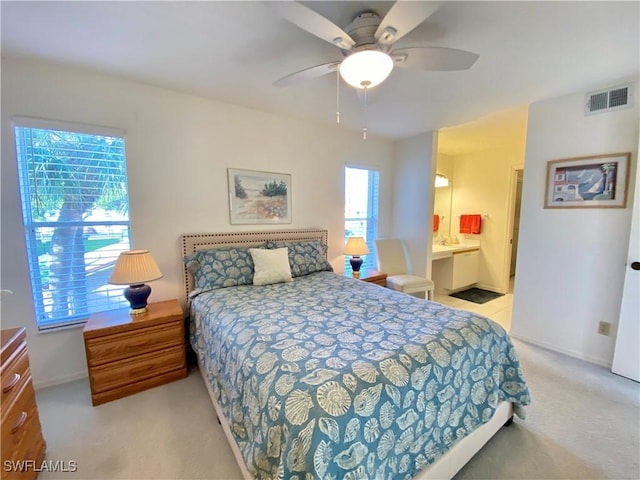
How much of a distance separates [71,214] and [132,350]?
46.8 inches

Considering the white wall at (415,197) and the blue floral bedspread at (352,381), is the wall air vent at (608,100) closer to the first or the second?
the white wall at (415,197)

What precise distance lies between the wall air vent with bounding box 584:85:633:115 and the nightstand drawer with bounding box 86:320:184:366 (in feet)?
13.2

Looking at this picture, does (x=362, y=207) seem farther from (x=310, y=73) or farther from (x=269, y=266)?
(x=310, y=73)

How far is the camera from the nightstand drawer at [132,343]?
6.23ft

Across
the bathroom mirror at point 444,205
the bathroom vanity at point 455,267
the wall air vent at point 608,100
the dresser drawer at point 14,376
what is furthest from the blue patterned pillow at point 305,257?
the bathroom mirror at point 444,205

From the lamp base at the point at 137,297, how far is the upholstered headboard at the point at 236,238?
1.55 feet

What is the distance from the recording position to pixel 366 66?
141cm

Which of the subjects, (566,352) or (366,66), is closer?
(366,66)

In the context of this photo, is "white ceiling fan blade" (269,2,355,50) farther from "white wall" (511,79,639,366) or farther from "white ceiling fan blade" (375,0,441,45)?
"white wall" (511,79,639,366)

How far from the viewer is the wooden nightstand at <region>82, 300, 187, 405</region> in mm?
1915

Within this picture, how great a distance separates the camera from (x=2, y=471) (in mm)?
1095

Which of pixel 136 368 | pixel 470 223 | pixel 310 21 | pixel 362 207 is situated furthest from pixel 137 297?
pixel 470 223

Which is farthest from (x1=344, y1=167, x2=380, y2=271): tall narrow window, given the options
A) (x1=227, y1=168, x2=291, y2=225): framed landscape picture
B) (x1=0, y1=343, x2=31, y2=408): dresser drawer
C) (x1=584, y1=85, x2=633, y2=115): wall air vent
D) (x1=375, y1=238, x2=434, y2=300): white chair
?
(x1=0, y1=343, x2=31, y2=408): dresser drawer
